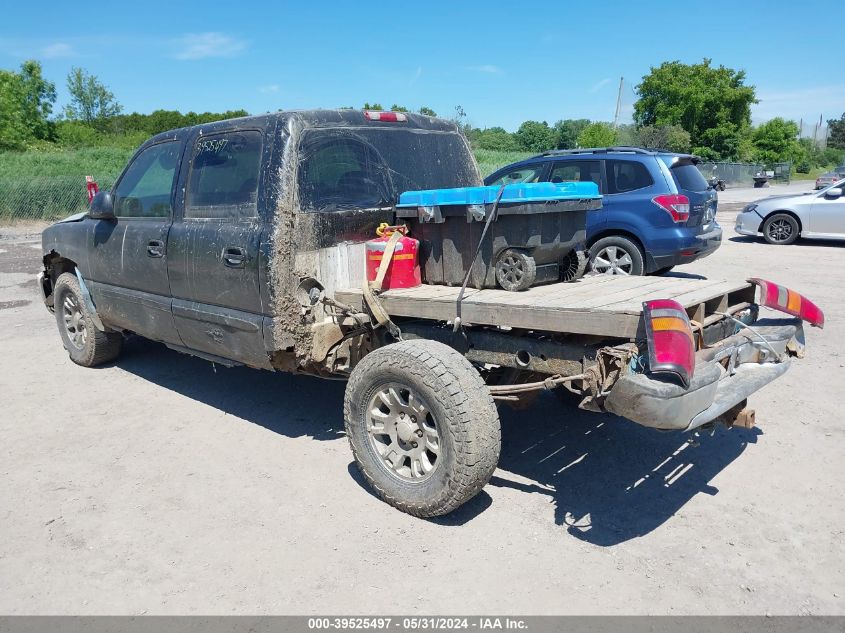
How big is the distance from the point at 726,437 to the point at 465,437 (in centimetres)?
234

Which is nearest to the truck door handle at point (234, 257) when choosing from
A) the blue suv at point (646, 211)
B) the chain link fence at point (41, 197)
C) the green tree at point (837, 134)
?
the blue suv at point (646, 211)

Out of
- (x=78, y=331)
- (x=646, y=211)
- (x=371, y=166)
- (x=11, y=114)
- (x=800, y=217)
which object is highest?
(x=11, y=114)

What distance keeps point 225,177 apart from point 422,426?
83.3 inches

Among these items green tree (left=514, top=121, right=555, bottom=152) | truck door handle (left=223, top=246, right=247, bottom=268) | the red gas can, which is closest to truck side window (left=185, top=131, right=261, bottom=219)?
truck door handle (left=223, top=246, right=247, bottom=268)

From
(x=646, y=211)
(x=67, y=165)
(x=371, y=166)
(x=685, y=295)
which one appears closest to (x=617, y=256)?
(x=646, y=211)

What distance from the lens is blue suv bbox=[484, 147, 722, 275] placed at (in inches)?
346

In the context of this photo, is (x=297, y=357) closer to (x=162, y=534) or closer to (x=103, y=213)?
(x=162, y=534)

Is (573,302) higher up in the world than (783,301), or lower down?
higher up

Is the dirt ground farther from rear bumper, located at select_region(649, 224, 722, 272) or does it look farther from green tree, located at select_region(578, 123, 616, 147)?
green tree, located at select_region(578, 123, 616, 147)

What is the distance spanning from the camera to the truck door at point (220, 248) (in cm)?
404

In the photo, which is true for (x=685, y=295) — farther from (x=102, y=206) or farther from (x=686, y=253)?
(x=686, y=253)

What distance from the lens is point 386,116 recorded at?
4.57 metres

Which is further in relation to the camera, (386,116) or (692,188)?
(692,188)
